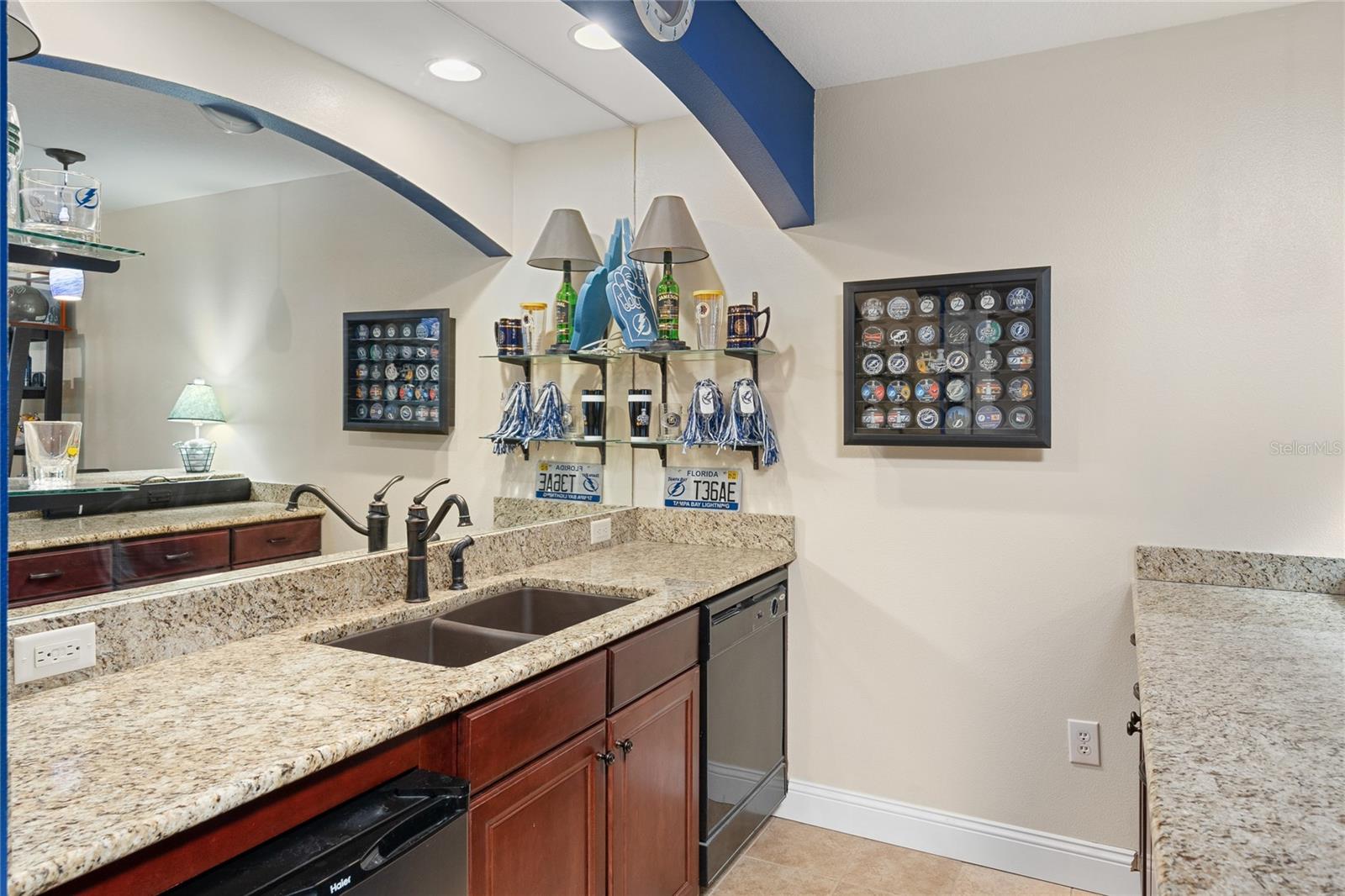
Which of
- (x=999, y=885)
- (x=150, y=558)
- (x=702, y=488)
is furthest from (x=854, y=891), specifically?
(x=150, y=558)

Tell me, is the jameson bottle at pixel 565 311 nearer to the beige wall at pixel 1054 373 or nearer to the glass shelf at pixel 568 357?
the glass shelf at pixel 568 357

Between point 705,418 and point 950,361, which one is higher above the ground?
point 950,361

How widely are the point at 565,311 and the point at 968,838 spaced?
7.35ft

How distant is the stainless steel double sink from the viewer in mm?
1910

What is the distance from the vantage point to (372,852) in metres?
1.17

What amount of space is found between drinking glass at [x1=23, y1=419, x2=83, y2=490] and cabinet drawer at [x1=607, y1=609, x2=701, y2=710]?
1088 millimetres

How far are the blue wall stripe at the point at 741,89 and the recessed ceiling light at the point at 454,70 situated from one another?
620mm

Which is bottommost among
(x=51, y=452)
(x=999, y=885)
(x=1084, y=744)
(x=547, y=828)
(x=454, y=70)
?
(x=999, y=885)

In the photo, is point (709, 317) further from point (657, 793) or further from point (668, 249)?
point (657, 793)

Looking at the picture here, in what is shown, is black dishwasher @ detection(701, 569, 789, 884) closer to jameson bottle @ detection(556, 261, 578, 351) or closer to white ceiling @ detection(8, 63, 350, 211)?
jameson bottle @ detection(556, 261, 578, 351)

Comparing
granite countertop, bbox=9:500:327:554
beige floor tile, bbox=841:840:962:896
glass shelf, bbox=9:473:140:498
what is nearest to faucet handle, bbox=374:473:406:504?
granite countertop, bbox=9:500:327:554

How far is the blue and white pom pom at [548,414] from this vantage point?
9.01 feet

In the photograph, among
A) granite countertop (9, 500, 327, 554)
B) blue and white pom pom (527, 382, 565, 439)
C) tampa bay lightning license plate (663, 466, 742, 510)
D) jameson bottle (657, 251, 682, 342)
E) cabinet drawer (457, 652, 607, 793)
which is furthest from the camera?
tampa bay lightning license plate (663, 466, 742, 510)

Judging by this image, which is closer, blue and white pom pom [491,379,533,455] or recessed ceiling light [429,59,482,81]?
recessed ceiling light [429,59,482,81]
